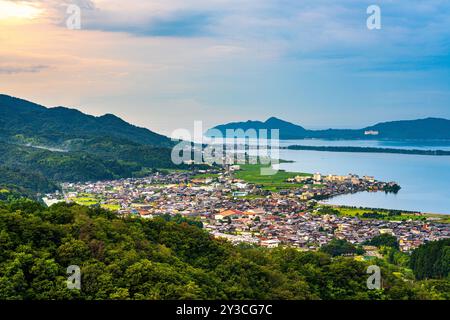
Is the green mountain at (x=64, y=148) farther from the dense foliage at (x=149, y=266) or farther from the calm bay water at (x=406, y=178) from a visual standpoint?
the dense foliage at (x=149, y=266)

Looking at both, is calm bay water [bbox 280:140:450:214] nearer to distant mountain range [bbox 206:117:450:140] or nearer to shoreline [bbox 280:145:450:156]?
shoreline [bbox 280:145:450:156]

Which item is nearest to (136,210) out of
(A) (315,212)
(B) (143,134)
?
(A) (315,212)

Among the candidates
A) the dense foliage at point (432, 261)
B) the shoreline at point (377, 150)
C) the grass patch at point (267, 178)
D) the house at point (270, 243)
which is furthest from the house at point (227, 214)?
the shoreline at point (377, 150)

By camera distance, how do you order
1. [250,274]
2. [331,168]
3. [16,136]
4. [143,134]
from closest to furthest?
[250,274], [331,168], [16,136], [143,134]

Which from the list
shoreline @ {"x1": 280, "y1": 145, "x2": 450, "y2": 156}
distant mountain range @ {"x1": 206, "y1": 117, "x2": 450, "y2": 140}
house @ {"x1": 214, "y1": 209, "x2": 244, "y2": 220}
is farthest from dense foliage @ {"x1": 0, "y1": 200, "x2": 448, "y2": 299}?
distant mountain range @ {"x1": 206, "y1": 117, "x2": 450, "y2": 140}
